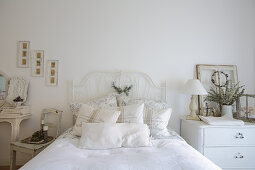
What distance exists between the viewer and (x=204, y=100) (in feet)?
8.00

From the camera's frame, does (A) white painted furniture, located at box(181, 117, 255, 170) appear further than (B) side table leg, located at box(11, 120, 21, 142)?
No

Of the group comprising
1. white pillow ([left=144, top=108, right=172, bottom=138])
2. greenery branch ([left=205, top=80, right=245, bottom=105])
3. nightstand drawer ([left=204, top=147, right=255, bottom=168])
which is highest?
greenery branch ([left=205, top=80, right=245, bottom=105])

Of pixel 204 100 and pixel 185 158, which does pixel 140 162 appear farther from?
pixel 204 100

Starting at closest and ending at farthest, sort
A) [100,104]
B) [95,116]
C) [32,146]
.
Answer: [95,116], [32,146], [100,104]

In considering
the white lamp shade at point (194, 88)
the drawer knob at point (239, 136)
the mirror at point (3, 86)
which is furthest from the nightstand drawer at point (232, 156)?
the mirror at point (3, 86)

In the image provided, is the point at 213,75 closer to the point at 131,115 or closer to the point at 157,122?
the point at 157,122

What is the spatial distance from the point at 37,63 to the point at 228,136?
9.13 ft

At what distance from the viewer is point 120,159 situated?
120 cm

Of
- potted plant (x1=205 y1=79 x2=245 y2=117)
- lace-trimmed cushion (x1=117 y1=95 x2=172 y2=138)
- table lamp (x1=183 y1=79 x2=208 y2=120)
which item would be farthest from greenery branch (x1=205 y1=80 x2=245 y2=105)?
lace-trimmed cushion (x1=117 y1=95 x2=172 y2=138)

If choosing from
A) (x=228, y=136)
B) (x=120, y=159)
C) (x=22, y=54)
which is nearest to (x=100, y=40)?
(x=22, y=54)

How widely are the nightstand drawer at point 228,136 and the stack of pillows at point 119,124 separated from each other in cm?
51

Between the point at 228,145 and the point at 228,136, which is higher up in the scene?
the point at 228,136

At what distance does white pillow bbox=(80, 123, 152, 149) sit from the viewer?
147 centimetres

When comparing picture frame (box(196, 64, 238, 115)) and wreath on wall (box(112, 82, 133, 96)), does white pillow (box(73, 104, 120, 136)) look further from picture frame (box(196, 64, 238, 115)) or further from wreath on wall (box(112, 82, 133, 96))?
picture frame (box(196, 64, 238, 115))
